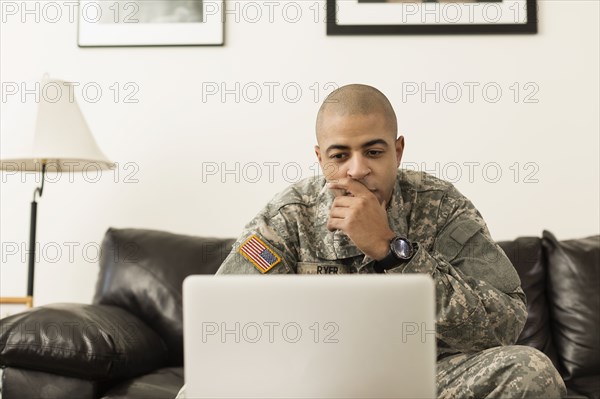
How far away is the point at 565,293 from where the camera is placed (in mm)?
2367

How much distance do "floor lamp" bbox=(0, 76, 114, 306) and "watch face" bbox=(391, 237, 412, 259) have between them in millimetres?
1294

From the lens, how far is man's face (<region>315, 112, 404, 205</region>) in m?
1.72

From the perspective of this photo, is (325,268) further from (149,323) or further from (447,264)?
(149,323)

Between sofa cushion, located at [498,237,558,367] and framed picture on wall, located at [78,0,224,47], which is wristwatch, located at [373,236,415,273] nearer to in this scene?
sofa cushion, located at [498,237,558,367]

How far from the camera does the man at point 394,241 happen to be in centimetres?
150

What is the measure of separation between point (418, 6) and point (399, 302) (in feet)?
6.40

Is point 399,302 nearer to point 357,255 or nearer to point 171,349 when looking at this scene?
point 357,255

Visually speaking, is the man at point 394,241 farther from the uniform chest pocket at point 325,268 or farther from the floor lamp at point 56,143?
the floor lamp at point 56,143

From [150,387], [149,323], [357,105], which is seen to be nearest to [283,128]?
[149,323]

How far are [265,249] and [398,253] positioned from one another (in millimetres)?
333

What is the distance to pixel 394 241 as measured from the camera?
1.52 meters

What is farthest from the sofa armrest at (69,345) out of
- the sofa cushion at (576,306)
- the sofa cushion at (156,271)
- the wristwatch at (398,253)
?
the sofa cushion at (576,306)

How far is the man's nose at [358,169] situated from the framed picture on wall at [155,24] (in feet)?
4.21

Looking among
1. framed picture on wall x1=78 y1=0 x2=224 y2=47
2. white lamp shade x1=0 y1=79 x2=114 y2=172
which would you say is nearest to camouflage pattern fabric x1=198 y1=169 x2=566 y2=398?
white lamp shade x1=0 y1=79 x2=114 y2=172
